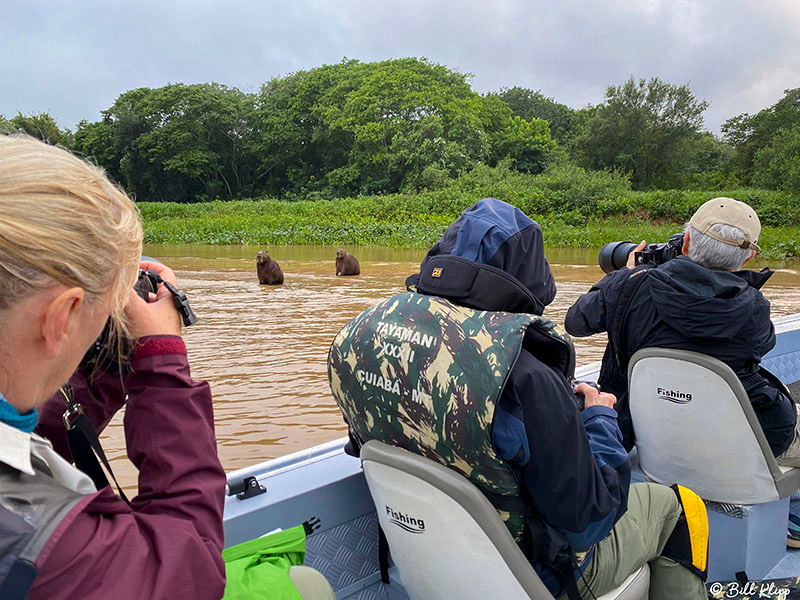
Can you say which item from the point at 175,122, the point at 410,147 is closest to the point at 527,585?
the point at 410,147

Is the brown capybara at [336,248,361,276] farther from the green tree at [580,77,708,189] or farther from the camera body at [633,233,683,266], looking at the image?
the green tree at [580,77,708,189]

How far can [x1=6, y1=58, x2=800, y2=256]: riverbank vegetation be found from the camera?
24.7 metres

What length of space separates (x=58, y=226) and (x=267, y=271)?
8935 millimetres

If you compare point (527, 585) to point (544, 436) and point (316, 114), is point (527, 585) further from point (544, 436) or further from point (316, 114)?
point (316, 114)

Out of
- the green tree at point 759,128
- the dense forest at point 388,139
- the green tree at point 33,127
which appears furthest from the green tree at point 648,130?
the green tree at point 33,127

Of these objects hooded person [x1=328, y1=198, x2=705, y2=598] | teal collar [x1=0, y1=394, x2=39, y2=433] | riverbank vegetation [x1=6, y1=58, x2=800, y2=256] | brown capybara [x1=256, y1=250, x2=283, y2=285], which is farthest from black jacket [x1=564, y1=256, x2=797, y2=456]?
riverbank vegetation [x1=6, y1=58, x2=800, y2=256]

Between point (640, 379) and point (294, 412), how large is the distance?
2.28m

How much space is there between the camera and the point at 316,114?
131 ft

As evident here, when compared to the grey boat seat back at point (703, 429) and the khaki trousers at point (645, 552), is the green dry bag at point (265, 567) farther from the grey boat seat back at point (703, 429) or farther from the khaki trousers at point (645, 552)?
the grey boat seat back at point (703, 429)

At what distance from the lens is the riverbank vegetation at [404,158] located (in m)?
24.7

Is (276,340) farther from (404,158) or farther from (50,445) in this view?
(404,158)

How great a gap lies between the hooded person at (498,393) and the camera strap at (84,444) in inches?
20.5

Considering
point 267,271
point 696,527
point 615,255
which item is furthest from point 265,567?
point 267,271

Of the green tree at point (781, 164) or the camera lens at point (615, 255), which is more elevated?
the green tree at point (781, 164)
